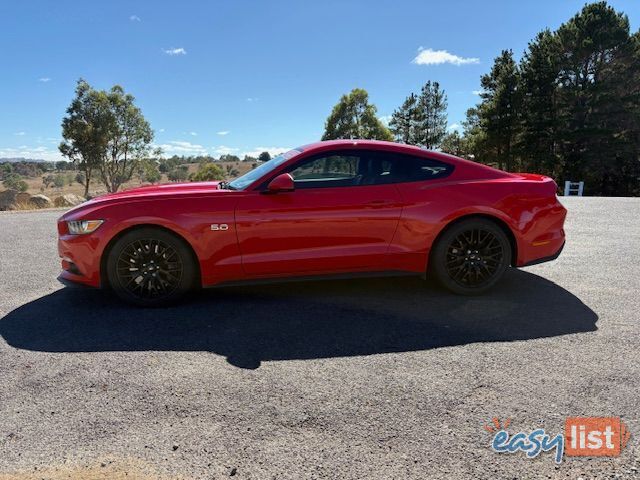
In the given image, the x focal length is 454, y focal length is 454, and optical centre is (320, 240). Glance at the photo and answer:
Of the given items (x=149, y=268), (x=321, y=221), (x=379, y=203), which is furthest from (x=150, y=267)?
(x=379, y=203)

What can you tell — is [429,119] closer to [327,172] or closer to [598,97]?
[598,97]

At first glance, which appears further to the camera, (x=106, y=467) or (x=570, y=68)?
(x=570, y=68)

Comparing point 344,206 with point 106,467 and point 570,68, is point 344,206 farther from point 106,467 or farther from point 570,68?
point 570,68

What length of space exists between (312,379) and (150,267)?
6.61ft

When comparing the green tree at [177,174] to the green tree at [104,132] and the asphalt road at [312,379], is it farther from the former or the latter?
the asphalt road at [312,379]

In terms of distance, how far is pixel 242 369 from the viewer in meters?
2.93

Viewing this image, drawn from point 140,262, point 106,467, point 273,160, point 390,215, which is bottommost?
point 106,467

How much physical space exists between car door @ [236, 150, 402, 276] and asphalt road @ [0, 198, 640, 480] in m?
0.38

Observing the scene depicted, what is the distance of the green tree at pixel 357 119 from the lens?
131 ft

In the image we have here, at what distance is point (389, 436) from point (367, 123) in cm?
3965

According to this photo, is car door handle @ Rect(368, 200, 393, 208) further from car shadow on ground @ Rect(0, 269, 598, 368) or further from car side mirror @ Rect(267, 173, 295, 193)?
car shadow on ground @ Rect(0, 269, 598, 368)

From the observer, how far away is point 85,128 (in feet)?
103

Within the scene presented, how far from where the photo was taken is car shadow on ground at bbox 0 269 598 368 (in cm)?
331

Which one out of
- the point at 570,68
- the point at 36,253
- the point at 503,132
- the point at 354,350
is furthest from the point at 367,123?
the point at 354,350
